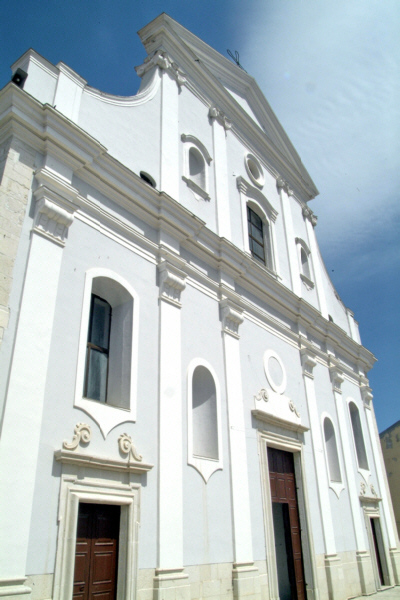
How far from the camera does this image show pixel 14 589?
5188 mm

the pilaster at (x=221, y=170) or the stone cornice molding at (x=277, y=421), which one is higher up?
the pilaster at (x=221, y=170)

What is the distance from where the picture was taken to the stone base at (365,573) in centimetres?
1245

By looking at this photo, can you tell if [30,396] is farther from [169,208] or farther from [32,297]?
[169,208]

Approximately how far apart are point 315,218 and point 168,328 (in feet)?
35.6

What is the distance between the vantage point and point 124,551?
6664mm

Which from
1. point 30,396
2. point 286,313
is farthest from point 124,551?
point 286,313

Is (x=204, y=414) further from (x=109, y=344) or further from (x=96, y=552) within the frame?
(x=96, y=552)

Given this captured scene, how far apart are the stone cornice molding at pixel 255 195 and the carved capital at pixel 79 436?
842 cm

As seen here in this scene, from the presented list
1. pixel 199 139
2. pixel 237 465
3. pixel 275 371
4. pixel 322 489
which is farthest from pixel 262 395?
pixel 199 139

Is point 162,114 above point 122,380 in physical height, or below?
above

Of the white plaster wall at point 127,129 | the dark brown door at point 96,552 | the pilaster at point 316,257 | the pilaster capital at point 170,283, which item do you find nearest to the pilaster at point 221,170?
the white plaster wall at point 127,129

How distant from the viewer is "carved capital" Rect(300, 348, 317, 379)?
1311 centimetres

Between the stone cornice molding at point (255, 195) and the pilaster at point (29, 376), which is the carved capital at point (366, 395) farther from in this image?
the pilaster at point (29, 376)

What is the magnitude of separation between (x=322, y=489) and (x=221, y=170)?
8.19 meters
